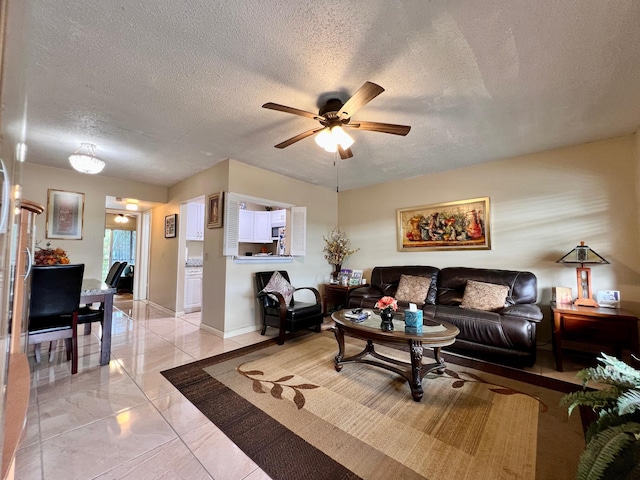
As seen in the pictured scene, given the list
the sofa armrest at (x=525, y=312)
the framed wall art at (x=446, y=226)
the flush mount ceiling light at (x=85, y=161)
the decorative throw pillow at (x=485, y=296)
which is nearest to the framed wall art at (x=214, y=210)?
the flush mount ceiling light at (x=85, y=161)

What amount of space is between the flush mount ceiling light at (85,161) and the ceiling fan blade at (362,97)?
293 centimetres

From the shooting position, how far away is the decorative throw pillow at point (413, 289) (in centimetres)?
362

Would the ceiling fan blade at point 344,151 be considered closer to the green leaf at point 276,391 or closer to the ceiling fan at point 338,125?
the ceiling fan at point 338,125

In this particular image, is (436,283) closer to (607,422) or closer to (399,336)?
(399,336)

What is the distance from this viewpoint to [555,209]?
10.5 ft

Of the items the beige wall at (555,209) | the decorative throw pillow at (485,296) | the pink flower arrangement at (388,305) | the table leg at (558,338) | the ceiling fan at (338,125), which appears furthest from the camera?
the decorative throw pillow at (485,296)

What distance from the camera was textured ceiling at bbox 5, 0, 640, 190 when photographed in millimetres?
1439

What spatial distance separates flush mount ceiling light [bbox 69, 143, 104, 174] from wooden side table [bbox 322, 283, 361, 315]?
3.65 meters

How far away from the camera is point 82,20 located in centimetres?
147

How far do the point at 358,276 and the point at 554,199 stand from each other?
2.91 metres

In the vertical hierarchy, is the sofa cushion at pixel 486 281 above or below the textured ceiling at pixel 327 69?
below

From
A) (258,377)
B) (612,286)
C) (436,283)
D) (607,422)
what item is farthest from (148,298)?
(612,286)

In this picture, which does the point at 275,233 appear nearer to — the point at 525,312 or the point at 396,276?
the point at 396,276

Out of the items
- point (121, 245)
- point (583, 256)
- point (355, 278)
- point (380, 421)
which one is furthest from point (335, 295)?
point (121, 245)
